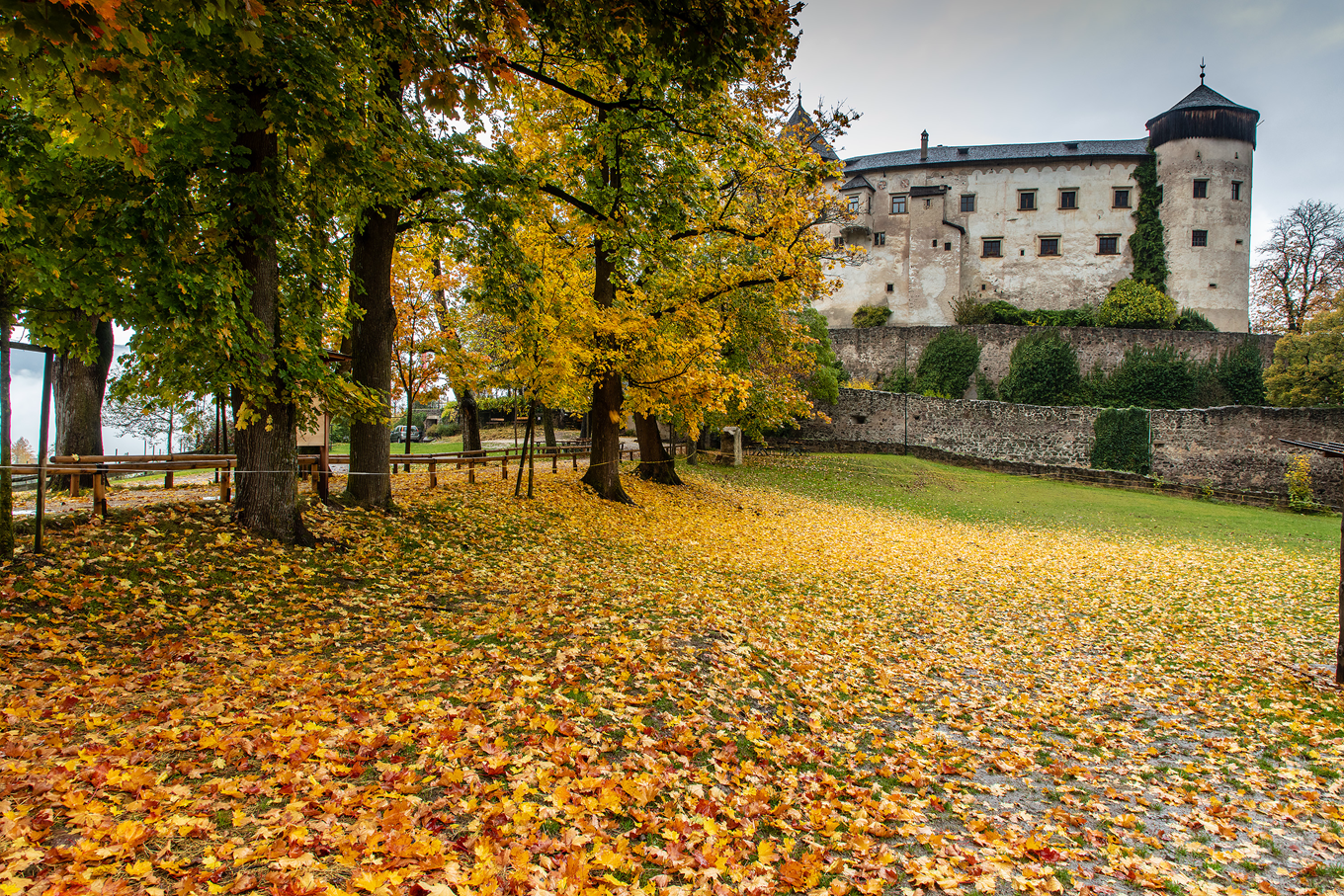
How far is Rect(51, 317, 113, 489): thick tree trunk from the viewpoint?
11.2 metres

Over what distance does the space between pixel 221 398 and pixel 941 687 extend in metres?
8.06

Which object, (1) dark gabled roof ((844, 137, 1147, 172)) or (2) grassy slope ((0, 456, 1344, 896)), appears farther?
(1) dark gabled roof ((844, 137, 1147, 172))

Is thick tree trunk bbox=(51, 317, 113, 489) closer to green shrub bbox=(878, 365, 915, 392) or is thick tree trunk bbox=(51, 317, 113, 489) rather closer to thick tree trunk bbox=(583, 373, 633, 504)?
thick tree trunk bbox=(583, 373, 633, 504)

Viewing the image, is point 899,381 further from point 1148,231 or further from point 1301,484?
point 1148,231

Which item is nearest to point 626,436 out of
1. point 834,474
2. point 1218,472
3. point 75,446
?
point 834,474

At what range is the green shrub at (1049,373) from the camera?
38.3 metres

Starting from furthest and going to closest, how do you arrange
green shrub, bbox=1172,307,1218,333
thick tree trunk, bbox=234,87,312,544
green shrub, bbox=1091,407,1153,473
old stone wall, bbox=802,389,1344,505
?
green shrub, bbox=1172,307,1218,333
green shrub, bbox=1091,407,1153,473
old stone wall, bbox=802,389,1344,505
thick tree trunk, bbox=234,87,312,544

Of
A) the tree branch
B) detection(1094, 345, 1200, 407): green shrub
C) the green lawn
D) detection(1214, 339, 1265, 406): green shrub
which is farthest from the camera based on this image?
detection(1094, 345, 1200, 407): green shrub

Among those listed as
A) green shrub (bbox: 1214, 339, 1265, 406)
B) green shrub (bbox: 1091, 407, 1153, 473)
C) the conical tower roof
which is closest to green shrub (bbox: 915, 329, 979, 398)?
green shrub (bbox: 1091, 407, 1153, 473)

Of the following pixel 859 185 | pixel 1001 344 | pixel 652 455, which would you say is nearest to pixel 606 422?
pixel 652 455

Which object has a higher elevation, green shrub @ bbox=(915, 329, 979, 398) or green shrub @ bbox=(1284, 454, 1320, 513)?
green shrub @ bbox=(915, 329, 979, 398)

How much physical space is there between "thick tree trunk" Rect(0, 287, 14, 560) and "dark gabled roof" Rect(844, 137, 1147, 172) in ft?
167

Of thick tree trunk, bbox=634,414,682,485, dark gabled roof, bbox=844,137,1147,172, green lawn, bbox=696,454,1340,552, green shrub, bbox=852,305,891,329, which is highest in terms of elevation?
dark gabled roof, bbox=844,137,1147,172

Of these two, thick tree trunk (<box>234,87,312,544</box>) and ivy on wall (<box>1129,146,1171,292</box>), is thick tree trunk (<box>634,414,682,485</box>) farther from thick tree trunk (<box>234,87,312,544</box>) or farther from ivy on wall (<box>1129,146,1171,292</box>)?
ivy on wall (<box>1129,146,1171,292</box>)
